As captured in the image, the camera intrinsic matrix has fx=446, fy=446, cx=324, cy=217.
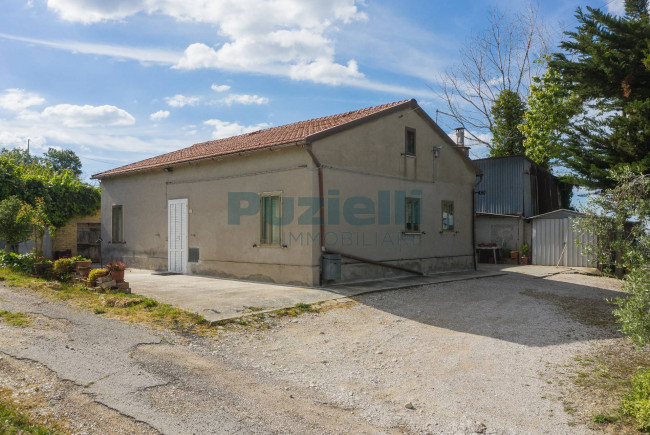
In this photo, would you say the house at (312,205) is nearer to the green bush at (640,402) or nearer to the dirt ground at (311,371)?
the dirt ground at (311,371)

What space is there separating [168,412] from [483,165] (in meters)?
21.2

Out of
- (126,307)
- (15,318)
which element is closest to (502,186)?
(126,307)

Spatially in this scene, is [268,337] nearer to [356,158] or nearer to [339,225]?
[339,225]

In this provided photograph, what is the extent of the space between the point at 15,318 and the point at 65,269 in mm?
3935

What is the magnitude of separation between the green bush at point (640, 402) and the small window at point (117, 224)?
1618 centimetres

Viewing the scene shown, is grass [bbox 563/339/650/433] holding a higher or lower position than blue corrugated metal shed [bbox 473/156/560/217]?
lower

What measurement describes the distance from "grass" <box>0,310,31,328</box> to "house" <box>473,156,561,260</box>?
1848 cm

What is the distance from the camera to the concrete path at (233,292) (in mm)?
8172

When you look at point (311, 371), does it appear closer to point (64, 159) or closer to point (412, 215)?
point (412, 215)

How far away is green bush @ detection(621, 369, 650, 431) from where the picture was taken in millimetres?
3959

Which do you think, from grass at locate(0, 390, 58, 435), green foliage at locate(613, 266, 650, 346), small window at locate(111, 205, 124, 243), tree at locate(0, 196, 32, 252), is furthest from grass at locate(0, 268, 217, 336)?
small window at locate(111, 205, 124, 243)

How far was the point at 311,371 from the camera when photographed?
17.8ft

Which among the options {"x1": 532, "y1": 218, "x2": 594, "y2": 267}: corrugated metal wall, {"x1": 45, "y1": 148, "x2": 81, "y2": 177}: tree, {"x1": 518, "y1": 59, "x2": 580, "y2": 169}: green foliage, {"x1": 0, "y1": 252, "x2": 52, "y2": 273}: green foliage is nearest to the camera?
{"x1": 0, "y1": 252, "x2": 52, "y2": 273}: green foliage

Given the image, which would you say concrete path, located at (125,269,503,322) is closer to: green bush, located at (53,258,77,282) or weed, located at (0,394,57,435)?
green bush, located at (53,258,77,282)
